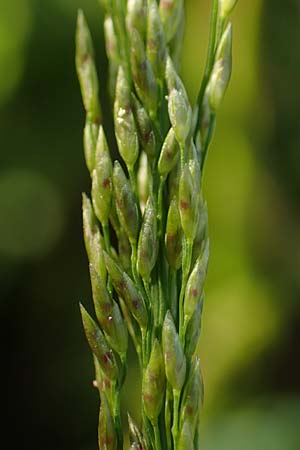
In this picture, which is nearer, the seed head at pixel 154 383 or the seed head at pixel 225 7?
the seed head at pixel 154 383

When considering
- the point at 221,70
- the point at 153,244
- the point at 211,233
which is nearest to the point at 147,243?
the point at 153,244

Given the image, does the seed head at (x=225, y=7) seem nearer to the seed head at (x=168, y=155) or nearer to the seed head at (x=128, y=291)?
the seed head at (x=168, y=155)

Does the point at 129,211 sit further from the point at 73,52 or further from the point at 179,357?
the point at 73,52

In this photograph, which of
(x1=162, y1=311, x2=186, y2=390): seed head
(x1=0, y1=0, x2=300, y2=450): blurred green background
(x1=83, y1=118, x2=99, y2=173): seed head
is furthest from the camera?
(x1=0, y1=0, x2=300, y2=450): blurred green background

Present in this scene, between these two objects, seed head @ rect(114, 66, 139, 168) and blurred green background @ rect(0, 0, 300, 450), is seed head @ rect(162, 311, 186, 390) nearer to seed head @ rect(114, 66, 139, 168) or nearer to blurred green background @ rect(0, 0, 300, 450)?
seed head @ rect(114, 66, 139, 168)

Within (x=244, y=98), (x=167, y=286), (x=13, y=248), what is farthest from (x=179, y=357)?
(x=13, y=248)

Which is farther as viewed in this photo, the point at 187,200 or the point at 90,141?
the point at 90,141

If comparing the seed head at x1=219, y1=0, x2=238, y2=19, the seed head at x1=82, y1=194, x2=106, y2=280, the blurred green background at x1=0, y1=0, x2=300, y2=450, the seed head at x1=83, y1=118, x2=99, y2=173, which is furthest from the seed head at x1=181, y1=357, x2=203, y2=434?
the blurred green background at x1=0, y1=0, x2=300, y2=450

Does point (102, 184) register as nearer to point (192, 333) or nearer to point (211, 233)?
point (192, 333)

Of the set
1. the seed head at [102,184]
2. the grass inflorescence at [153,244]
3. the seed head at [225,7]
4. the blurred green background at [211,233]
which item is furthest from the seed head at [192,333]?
the blurred green background at [211,233]
